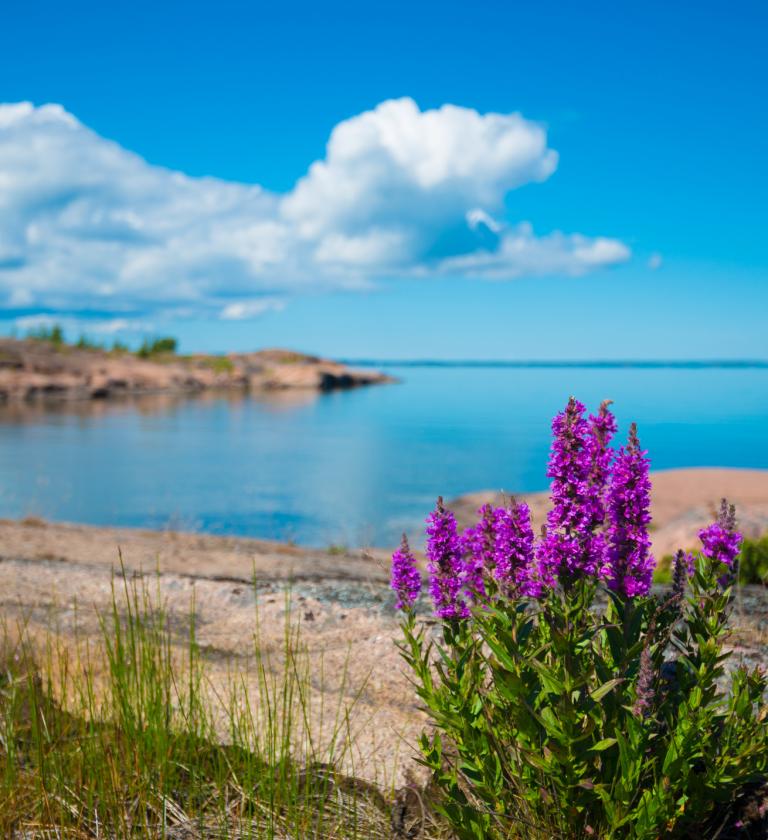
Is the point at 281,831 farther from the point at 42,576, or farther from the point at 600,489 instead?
the point at 42,576

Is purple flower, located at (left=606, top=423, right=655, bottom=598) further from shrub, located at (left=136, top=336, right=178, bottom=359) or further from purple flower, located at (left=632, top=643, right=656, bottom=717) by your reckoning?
shrub, located at (left=136, top=336, right=178, bottom=359)

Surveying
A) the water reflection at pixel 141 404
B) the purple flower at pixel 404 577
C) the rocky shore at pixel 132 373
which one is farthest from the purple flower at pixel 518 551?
the rocky shore at pixel 132 373

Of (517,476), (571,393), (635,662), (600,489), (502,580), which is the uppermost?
(571,393)

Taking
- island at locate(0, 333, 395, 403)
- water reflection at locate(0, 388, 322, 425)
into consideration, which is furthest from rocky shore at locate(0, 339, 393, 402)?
water reflection at locate(0, 388, 322, 425)

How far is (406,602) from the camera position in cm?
335

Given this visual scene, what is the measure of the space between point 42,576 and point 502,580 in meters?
7.30

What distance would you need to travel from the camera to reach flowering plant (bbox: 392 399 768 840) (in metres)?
2.75

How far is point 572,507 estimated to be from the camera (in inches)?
108

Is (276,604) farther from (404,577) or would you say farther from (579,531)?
(579,531)

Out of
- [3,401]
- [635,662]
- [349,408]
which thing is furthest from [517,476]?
[3,401]

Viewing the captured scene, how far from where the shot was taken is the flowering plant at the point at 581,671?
108 inches

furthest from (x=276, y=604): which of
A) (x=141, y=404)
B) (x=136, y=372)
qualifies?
(x=136, y=372)

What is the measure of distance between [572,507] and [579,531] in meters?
0.09

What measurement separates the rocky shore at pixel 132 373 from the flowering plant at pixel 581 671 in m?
62.7
